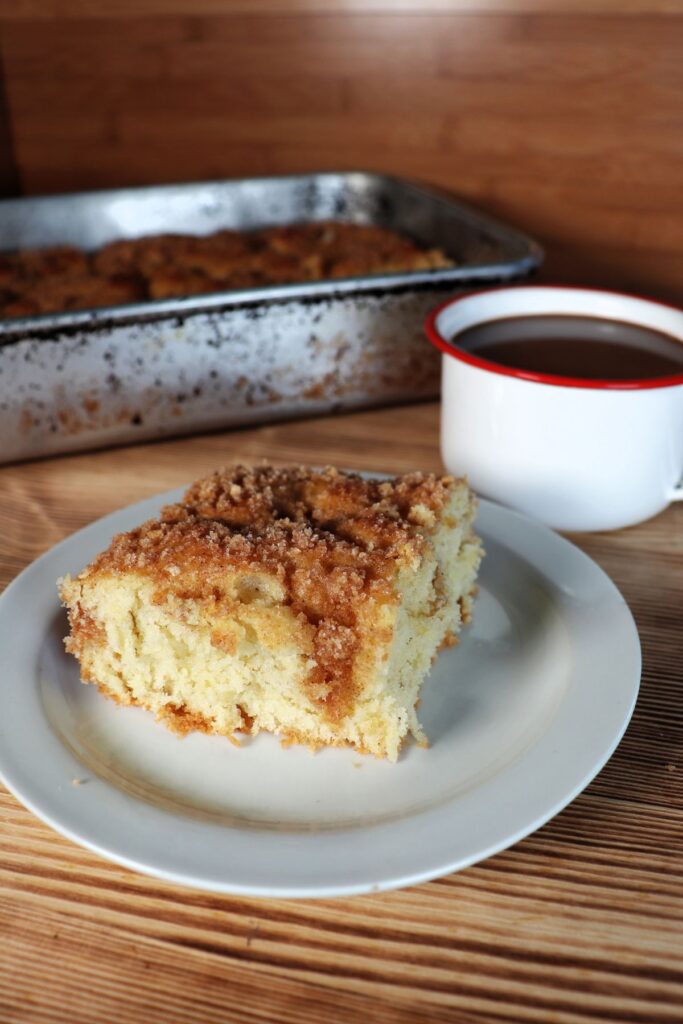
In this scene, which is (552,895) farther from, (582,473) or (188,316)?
(188,316)

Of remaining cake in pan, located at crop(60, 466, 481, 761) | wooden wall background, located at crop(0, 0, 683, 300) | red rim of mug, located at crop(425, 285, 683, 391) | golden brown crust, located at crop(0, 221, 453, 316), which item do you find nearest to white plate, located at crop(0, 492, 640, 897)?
remaining cake in pan, located at crop(60, 466, 481, 761)

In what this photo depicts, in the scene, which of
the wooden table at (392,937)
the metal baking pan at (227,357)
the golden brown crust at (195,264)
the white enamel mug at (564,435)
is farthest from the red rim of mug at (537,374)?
the wooden table at (392,937)

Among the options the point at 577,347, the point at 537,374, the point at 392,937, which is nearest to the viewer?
the point at 392,937

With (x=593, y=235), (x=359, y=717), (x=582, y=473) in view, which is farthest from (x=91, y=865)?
(x=593, y=235)

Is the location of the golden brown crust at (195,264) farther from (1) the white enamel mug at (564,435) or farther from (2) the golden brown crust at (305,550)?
(2) the golden brown crust at (305,550)

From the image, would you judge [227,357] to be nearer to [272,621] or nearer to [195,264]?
[195,264]

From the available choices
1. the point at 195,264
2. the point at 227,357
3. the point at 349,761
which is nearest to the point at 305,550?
the point at 349,761
